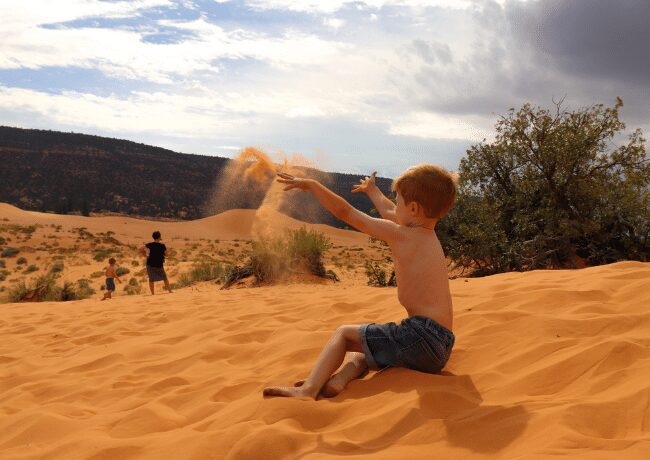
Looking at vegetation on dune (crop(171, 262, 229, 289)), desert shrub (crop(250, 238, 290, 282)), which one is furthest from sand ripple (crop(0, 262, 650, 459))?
vegetation on dune (crop(171, 262, 229, 289))

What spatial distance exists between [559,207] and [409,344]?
9010 mm

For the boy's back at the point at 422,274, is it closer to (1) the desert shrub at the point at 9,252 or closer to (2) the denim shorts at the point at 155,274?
(2) the denim shorts at the point at 155,274

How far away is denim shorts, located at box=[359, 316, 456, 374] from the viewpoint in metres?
3.15

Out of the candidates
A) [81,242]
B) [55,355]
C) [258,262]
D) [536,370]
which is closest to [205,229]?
[81,242]

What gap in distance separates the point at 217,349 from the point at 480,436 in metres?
2.78

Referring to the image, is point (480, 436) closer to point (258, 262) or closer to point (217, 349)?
point (217, 349)

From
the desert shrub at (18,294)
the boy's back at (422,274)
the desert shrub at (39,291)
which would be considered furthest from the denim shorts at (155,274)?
the boy's back at (422,274)

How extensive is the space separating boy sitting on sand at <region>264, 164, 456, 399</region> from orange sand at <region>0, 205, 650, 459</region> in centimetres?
13

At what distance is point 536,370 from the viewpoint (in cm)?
311

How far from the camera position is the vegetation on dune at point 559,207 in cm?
1061

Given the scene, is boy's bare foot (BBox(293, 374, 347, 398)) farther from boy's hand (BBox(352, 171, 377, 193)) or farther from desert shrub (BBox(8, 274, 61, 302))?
desert shrub (BBox(8, 274, 61, 302))

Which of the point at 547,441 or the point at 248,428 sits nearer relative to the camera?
the point at 547,441

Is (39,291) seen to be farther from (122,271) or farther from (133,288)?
(122,271)

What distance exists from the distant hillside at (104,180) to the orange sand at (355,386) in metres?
47.6
